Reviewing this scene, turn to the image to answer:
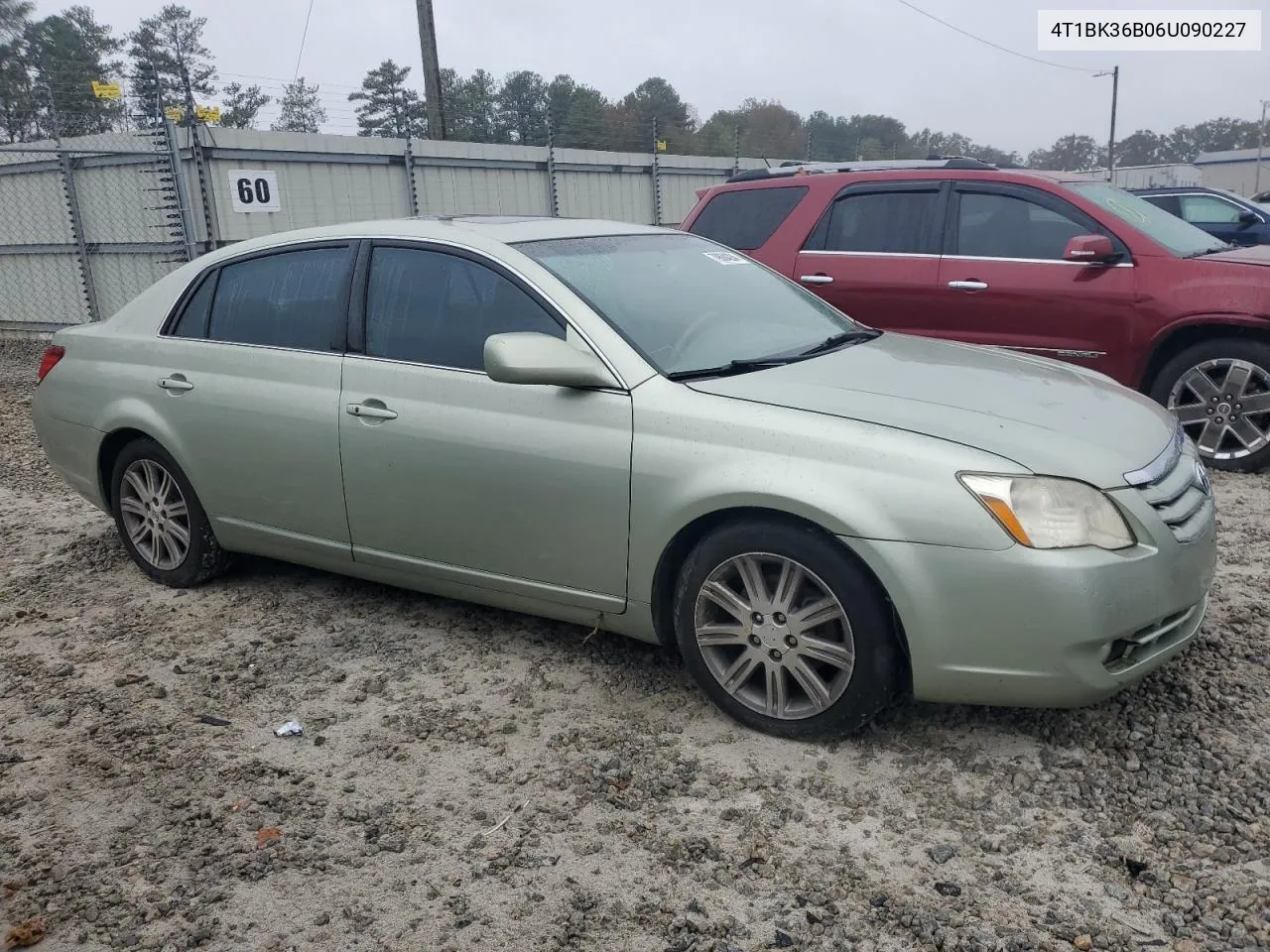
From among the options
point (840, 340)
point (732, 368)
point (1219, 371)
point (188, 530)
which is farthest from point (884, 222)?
point (188, 530)

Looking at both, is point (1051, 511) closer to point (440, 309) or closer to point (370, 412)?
point (440, 309)

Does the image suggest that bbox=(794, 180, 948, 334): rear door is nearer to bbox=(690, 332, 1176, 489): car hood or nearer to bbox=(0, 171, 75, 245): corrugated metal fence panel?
bbox=(690, 332, 1176, 489): car hood

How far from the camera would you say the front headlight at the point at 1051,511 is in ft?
9.69

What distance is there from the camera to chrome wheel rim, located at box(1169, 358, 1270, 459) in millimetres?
6031

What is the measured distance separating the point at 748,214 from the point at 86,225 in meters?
10.2

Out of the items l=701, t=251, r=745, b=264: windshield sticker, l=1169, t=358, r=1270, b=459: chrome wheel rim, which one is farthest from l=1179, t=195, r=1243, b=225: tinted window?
l=701, t=251, r=745, b=264: windshield sticker

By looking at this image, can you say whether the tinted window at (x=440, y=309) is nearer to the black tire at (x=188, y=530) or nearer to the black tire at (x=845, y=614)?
the black tire at (x=845, y=614)

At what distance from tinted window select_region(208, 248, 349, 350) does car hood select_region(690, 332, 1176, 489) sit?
1.68m

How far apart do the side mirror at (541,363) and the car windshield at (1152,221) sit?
4.27m

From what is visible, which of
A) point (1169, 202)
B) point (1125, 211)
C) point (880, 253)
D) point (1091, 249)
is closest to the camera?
point (1091, 249)

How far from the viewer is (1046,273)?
255 inches

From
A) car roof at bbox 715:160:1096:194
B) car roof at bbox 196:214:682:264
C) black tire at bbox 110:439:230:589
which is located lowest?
black tire at bbox 110:439:230:589

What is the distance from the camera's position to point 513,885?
9.00 ft

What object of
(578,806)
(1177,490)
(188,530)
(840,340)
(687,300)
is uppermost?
(687,300)
